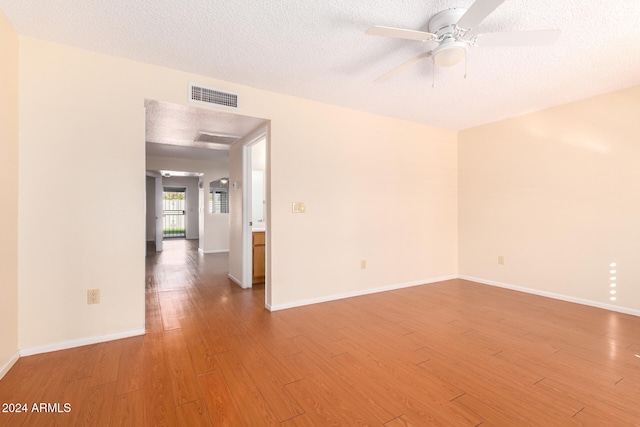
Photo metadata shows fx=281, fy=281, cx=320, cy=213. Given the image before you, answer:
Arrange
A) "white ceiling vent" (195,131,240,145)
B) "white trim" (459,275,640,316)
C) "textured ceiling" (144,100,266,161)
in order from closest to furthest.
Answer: "textured ceiling" (144,100,266,161) < "white trim" (459,275,640,316) < "white ceiling vent" (195,131,240,145)

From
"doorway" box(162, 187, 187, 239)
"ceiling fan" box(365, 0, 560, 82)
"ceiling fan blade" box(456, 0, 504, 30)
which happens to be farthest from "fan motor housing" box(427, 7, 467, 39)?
"doorway" box(162, 187, 187, 239)

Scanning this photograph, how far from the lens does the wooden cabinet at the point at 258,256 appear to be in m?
4.37

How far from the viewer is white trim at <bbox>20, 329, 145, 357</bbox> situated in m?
2.20

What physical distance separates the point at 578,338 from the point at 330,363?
230 cm

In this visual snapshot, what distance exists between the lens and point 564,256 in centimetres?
365

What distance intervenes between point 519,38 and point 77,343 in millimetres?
4025

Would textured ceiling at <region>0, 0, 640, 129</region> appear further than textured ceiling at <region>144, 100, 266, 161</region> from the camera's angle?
No

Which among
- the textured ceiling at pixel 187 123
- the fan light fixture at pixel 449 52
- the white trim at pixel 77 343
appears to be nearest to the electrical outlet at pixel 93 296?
the white trim at pixel 77 343

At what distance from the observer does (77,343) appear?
2348 millimetres

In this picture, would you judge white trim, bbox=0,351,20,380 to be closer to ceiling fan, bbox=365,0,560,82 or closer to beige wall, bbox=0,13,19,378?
beige wall, bbox=0,13,19,378

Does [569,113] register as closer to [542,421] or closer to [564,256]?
[564,256]

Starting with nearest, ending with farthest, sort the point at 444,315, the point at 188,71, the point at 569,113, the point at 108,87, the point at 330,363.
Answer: the point at 330,363, the point at 108,87, the point at 188,71, the point at 444,315, the point at 569,113

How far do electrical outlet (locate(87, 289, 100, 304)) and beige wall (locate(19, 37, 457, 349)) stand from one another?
0.04 m

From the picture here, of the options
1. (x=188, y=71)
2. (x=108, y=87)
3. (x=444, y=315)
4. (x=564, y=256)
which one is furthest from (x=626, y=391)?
(x=108, y=87)
